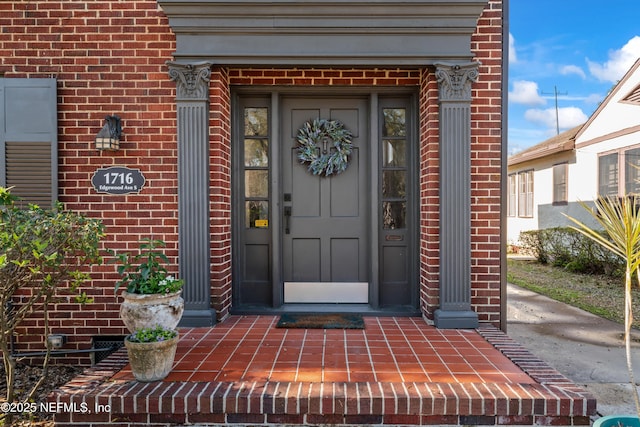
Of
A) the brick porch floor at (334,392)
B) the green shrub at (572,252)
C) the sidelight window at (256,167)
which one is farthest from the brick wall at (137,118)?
the green shrub at (572,252)

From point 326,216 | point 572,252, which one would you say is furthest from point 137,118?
point 572,252

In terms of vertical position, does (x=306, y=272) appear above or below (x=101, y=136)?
below

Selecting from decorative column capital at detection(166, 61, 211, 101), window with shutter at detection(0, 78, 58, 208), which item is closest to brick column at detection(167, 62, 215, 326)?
decorative column capital at detection(166, 61, 211, 101)

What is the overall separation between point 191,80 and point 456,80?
245 centimetres

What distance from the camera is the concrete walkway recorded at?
337 centimetres

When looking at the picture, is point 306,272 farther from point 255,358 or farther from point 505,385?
point 505,385

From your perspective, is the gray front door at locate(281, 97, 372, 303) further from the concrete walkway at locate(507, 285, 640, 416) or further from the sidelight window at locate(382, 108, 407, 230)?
the concrete walkway at locate(507, 285, 640, 416)

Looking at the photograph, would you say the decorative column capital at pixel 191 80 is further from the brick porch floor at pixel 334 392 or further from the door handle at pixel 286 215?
the brick porch floor at pixel 334 392

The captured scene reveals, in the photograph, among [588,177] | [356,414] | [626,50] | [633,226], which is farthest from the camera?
[626,50]

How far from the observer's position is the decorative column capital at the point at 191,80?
153 inches

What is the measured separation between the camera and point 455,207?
155 inches

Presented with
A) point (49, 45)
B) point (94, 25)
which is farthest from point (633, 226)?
point (49, 45)

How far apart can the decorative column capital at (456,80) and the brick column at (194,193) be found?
2.17 m

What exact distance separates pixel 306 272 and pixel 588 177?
9.75 meters
